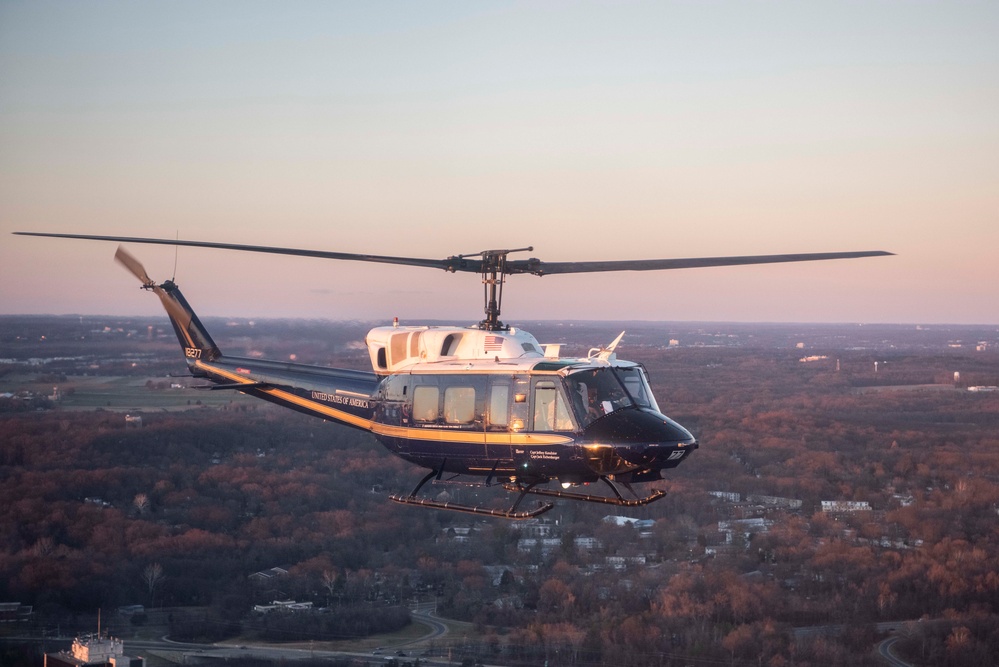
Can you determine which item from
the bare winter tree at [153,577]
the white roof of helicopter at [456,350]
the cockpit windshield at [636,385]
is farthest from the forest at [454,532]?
the cockpit windshield at [636,385]

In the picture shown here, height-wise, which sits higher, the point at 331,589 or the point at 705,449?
the point at 705,449

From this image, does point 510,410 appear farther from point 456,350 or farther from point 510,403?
point 456,350

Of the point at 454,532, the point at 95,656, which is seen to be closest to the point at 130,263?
the point at 95,656

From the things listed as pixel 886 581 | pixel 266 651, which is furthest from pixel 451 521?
pixel 886 581

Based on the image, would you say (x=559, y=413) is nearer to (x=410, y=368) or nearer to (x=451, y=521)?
(x=410, y=368)

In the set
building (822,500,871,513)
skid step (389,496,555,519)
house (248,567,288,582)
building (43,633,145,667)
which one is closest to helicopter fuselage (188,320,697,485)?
skid step (389,496,555,519)

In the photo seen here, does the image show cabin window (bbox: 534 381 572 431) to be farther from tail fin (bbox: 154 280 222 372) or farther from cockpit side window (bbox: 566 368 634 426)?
tail fin (bbox: 154 280 222 372)

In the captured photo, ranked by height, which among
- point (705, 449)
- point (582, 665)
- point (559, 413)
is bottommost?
point (582, 665)
